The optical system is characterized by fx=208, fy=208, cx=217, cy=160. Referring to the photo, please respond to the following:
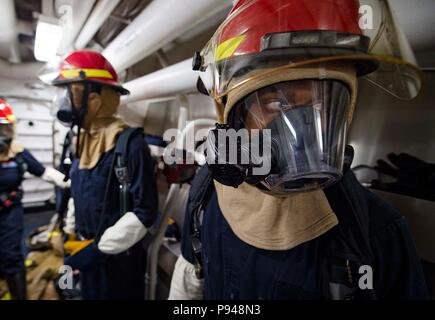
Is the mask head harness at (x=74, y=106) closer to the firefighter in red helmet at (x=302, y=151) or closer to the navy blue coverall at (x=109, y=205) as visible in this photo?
the navy blue coverall at (x=109, y=205)

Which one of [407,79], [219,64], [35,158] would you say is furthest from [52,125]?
[407,79]

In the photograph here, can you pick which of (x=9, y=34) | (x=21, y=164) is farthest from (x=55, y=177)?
(x=9, y=34)

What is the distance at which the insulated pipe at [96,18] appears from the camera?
2.87ft

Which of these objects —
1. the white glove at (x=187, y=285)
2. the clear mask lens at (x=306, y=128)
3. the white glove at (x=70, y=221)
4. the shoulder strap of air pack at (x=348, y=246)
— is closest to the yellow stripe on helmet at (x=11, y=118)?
the white glove at (x=70, y=221)

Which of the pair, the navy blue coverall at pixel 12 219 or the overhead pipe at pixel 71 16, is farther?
the navy blue coverall at pixel 12 219

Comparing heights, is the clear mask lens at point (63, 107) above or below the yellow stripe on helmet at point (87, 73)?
below

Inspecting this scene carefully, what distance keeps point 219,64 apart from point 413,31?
47 centimetres

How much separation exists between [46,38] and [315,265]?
119cm

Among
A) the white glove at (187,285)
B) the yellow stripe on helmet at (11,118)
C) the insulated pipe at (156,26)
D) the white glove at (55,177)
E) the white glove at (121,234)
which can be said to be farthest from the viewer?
the white glove at (55,177)

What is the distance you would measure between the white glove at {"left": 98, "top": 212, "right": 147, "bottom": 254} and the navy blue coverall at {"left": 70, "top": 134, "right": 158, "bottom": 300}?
0.04 meters

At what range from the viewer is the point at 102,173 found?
1140mm

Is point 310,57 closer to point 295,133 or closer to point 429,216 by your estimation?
point 295,133

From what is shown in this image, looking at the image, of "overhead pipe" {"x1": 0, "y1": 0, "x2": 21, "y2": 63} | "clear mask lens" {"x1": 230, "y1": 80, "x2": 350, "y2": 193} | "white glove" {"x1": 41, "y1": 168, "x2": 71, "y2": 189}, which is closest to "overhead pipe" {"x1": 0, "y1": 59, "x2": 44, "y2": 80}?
"overhead pipe" {"x1": 0, "y1": 0, "x2": 21, "y2": 63}

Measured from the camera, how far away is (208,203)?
0.78 meters
